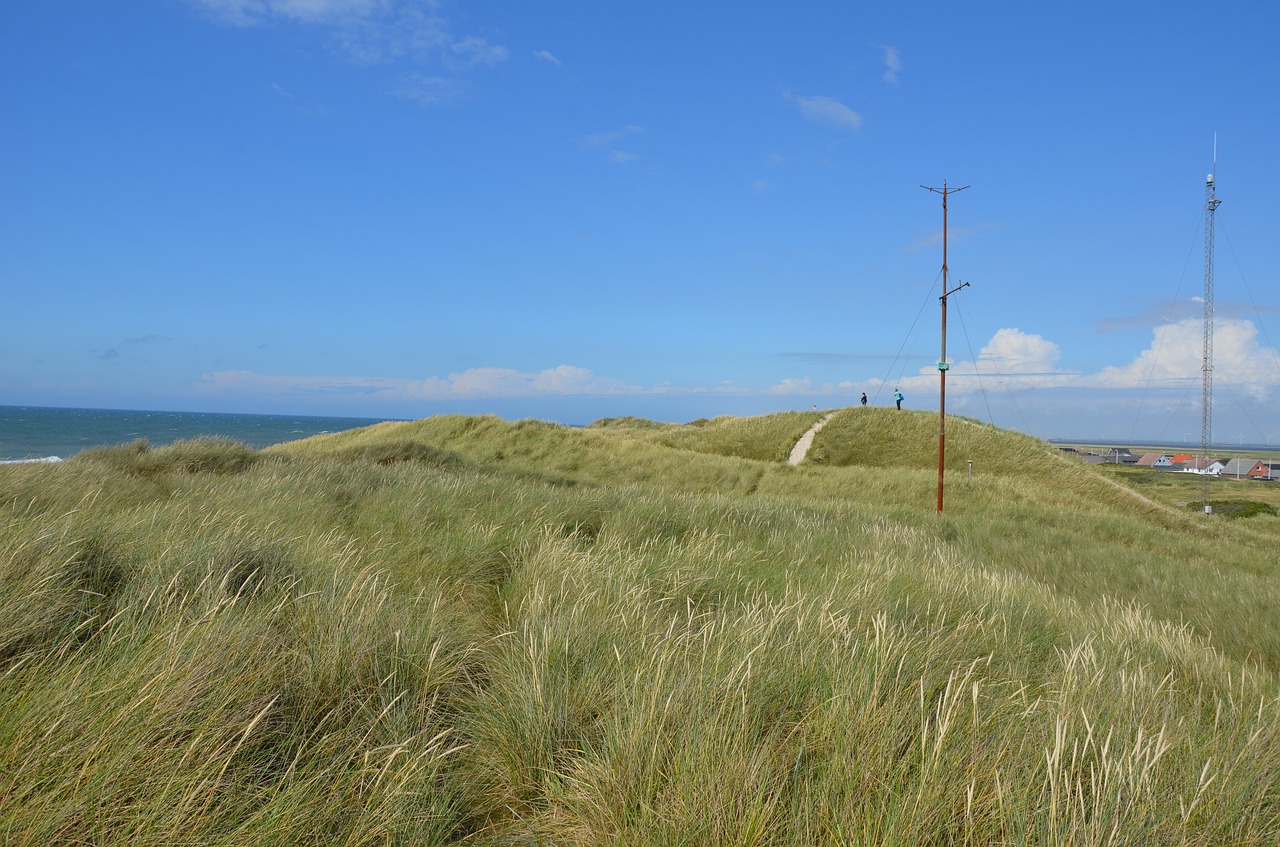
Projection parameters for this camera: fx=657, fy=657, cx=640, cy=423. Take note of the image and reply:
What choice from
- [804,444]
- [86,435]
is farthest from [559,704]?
[86,435]

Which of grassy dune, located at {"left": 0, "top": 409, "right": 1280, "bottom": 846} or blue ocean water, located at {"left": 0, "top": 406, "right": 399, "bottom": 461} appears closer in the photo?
grassy dune, located at {"left": 0, "top": 409, "right": 1280, "bottom": 846}

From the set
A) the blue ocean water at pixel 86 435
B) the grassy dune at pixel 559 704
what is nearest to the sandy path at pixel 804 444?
the blue ocean water at pixel 86 435

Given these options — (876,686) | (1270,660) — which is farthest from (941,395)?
(876,686)

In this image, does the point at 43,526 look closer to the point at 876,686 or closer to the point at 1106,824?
the point at 876,686

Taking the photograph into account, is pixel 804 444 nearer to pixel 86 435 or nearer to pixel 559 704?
pixel 559 704

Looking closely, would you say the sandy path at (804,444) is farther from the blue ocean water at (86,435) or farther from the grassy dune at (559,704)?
the grassy dune at (559,704)

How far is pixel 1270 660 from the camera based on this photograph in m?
7.05

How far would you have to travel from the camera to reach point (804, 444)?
3844 centimetres

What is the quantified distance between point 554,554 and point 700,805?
3367mm

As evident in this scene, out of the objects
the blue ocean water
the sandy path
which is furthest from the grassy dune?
the sandy path

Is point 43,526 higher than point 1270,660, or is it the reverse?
point 43,526

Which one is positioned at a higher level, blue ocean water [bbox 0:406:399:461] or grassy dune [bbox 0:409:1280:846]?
grassy dune [bbox 0:409:1280:846]

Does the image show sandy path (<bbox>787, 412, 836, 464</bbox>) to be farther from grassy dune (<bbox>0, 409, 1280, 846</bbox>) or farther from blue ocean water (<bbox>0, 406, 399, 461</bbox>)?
grassy dune (<bbox>0, 409, 1280, 846</bbox>)

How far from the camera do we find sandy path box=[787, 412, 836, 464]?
36.2m
